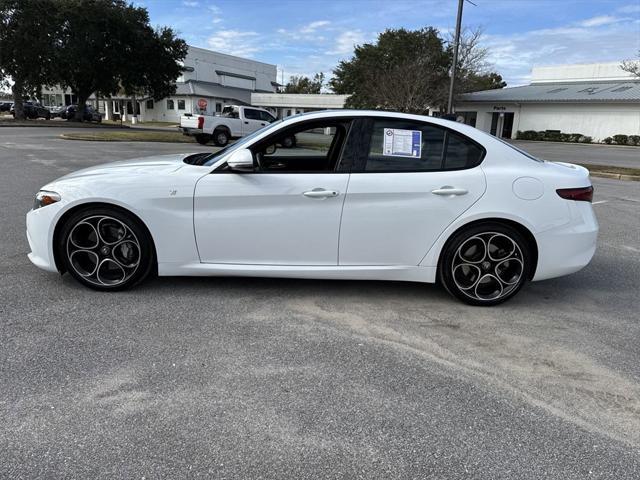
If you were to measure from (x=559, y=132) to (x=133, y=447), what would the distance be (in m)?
45.2

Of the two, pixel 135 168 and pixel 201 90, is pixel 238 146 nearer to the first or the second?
pixel 135 168

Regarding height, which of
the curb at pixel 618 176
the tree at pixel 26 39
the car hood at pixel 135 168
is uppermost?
the tree at pixel 26 39

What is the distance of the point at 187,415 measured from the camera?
271 cm

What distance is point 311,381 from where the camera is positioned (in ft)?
10.1

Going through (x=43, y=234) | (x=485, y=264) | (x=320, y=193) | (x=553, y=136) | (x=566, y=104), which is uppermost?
(x=566, y=104)

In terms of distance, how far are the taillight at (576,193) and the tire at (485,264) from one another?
484mm

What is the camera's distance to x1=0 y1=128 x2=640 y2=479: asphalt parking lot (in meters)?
2.42

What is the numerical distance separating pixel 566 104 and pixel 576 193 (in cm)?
4290

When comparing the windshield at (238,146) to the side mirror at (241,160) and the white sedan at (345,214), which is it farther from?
the side mirror at (241,160)

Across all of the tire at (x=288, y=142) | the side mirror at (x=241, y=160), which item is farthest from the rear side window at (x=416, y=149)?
the side mirror at (x=241, y=160)

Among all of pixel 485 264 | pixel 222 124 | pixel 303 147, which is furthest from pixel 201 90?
pixel 485 264

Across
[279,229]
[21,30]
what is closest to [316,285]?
[279,229]

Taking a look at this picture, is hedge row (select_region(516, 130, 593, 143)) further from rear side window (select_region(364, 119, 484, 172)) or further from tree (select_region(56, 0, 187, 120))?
rear side window (select_region(364, 119, 484, 172))

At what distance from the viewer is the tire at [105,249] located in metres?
4.21
